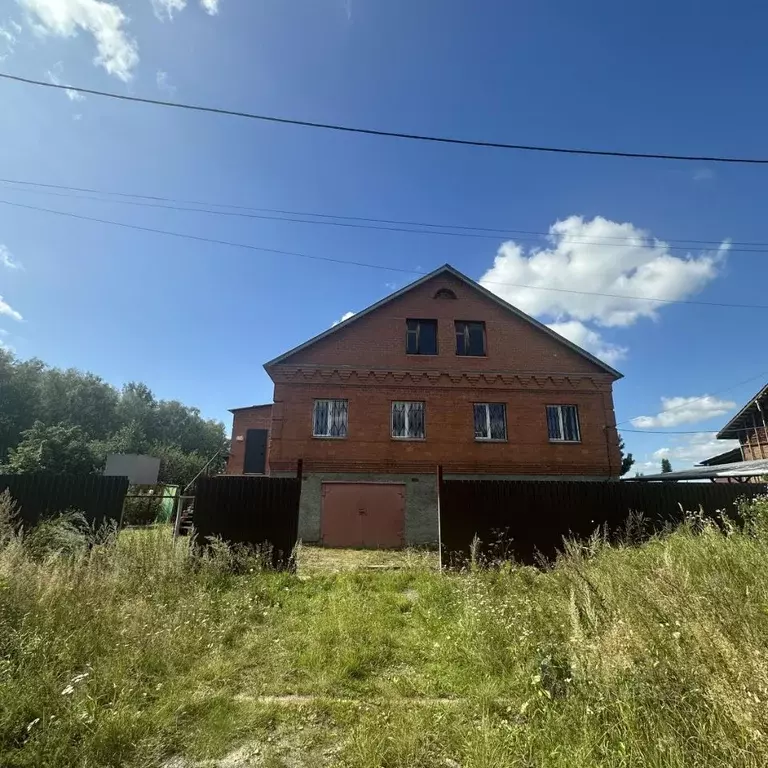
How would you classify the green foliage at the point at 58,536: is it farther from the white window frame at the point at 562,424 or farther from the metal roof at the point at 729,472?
the metal roof at the point at 729,472

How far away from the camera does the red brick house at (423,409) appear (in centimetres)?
1556

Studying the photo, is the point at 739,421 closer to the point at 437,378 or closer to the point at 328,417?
the point at 437,378

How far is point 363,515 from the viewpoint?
50.2 ft

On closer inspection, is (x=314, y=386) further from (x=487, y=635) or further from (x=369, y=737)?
(x=369, y=737)

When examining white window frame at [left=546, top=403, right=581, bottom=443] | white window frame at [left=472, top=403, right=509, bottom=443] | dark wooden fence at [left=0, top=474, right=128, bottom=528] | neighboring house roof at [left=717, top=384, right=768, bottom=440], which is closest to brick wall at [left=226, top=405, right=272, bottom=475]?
white window frame at [left=472, top=403, right=509, bottom=443]

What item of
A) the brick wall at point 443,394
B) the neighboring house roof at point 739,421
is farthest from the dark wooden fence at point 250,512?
the neighboring house roof at point 739,421

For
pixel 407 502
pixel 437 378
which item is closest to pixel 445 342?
pixel 437 378

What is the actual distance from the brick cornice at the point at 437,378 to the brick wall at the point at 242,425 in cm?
1146

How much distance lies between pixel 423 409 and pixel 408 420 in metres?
0.77

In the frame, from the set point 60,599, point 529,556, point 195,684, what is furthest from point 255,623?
point 529,556

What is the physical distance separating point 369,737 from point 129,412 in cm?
6908

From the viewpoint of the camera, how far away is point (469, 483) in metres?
9.48

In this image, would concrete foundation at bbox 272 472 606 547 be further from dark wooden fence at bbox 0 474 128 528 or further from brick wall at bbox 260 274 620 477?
dark wooden fence at bbox 0 474 128 528

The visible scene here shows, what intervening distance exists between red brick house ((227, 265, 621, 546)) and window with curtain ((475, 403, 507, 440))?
0.04 m
